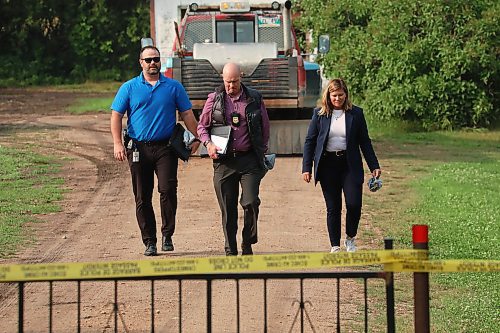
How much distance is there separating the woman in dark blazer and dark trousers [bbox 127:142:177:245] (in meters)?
1.32

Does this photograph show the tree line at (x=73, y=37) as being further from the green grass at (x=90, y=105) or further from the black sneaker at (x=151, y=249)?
the black sneaker at (x=151, y=249)

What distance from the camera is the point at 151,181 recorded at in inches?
438

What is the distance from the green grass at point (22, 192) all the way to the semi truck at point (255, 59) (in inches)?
110

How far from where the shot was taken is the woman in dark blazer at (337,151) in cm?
1058

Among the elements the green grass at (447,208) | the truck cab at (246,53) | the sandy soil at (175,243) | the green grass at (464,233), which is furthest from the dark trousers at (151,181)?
the truck cab at (246,53)

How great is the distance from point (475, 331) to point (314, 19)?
20356 mm

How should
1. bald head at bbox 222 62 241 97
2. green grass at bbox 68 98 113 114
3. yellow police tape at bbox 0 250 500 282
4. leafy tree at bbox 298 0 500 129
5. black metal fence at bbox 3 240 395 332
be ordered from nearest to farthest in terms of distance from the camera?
yellow police tape at bbox 0 250 500 282, black metal fence at bbox 3 240 395 332, bald head at bbox 222 62 241 97, leafy tree at bbox 298 0 500 129, green grass at bbox 68 98 113 114

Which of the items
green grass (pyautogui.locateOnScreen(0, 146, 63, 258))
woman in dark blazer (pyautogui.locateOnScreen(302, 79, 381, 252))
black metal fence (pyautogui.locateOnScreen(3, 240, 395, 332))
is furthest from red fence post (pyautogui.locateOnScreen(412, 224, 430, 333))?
green grass (pyautogui.locateOnScreen(0, 146, 63, 258))

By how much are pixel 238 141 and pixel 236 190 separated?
49cm

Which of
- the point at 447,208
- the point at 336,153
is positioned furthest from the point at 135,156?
the point at 447,208

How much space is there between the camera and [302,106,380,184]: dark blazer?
1058 cm

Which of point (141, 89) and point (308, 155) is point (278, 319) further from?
point (141, 89)

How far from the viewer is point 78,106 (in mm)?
32750

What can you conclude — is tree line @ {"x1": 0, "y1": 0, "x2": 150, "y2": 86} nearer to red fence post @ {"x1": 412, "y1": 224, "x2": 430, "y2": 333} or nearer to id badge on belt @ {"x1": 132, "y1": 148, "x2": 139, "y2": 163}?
id badge on belt @ {"x1": 132, "y1": 148, "x2": 139, "y2": 163}
